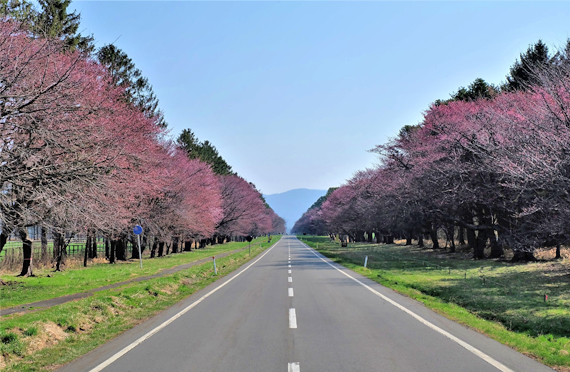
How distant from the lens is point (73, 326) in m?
9.04

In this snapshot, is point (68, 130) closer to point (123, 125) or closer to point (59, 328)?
point (59, 328)

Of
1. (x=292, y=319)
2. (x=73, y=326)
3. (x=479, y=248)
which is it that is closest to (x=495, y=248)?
(x=479, y=248)

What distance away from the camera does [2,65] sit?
1019 cm

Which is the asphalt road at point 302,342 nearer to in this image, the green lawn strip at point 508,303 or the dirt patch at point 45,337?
the green lawn strip at point 508,303

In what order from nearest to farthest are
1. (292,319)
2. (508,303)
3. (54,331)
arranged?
1. (54,331)
2. (292,319)
3. (508,303)

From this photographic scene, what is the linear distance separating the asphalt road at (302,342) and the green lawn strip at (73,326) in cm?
48

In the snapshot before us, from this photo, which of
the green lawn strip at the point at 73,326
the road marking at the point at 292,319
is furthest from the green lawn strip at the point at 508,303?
the green lawn strip at the point at 73,326

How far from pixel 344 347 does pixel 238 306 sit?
5.05 metres

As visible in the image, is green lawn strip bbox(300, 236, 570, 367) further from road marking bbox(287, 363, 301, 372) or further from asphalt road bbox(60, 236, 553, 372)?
road marking bbox(287, 363, 301, 372)

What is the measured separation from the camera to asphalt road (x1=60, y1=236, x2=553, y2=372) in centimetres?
602

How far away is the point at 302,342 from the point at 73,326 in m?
5.23

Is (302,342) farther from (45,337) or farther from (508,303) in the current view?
(508,303)

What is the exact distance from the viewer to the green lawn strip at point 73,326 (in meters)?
6.87

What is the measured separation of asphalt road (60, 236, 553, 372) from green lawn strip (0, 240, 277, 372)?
0.48 m
